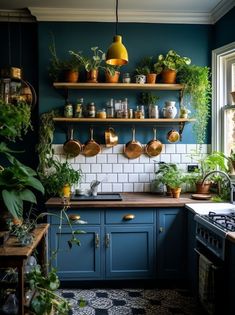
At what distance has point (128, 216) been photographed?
133 inches

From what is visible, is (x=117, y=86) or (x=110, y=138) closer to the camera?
(x=117, y=86)

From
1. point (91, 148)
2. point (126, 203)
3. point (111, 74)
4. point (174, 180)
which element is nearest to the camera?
point (126, 203)

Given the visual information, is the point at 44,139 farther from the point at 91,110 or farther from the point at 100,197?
the point at 100,197

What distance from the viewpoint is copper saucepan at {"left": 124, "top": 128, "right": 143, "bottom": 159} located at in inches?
154

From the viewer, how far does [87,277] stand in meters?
3.40

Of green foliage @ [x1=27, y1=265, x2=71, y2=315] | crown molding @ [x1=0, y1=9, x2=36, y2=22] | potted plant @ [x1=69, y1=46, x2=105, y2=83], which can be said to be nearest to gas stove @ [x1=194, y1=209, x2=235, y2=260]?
green foliage @ [x1=27, y1=265, x2=71, y2=315]

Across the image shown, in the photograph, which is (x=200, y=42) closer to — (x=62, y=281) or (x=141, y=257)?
(x=141, y=257)

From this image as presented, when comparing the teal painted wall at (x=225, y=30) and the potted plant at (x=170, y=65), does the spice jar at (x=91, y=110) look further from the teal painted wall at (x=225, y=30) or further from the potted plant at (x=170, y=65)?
the teal painted wall at (x=225, y=30)

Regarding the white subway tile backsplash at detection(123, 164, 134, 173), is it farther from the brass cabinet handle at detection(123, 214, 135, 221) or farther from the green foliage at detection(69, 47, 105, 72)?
the green foliage at detection(69, 47, 105, 72)

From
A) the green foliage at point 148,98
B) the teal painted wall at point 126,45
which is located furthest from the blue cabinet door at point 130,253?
the green foliage at point 148,98

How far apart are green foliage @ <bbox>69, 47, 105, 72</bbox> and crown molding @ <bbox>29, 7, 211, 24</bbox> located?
14.0 inches

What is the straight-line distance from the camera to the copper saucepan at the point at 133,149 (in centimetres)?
392

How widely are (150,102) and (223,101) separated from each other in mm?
800

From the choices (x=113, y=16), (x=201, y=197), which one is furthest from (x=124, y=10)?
(x=201, y=197)
